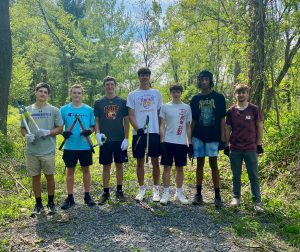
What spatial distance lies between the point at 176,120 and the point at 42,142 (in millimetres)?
2127

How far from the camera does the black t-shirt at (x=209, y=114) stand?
5367mm

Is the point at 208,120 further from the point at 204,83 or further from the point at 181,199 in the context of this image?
the point at 181,199

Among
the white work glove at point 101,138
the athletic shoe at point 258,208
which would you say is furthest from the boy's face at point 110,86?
the athletic shoe at point 258,208

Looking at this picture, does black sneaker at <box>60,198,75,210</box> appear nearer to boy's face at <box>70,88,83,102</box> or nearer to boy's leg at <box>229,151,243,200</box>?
boy's face at <box>70,88,83,102</box>

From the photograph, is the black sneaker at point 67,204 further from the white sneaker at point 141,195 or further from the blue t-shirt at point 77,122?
the white sneaker at point 141,195

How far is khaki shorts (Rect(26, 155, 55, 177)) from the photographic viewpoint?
506 centimetres

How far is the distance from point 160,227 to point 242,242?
3.59ft

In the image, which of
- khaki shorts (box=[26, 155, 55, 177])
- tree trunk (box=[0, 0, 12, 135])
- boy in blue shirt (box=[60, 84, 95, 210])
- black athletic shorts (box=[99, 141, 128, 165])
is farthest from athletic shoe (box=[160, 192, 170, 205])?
tree trunk (box=[0, 0, 12, 135])

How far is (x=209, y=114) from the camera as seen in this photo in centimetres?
543

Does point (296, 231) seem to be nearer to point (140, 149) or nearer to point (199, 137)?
point (199, 137)

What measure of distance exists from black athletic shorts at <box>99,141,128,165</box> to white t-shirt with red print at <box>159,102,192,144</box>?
757mm

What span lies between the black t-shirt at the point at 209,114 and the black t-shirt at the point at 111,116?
1217 millimetres

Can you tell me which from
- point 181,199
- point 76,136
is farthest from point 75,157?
point 181,199

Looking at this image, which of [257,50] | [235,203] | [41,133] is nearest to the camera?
[41,133]
